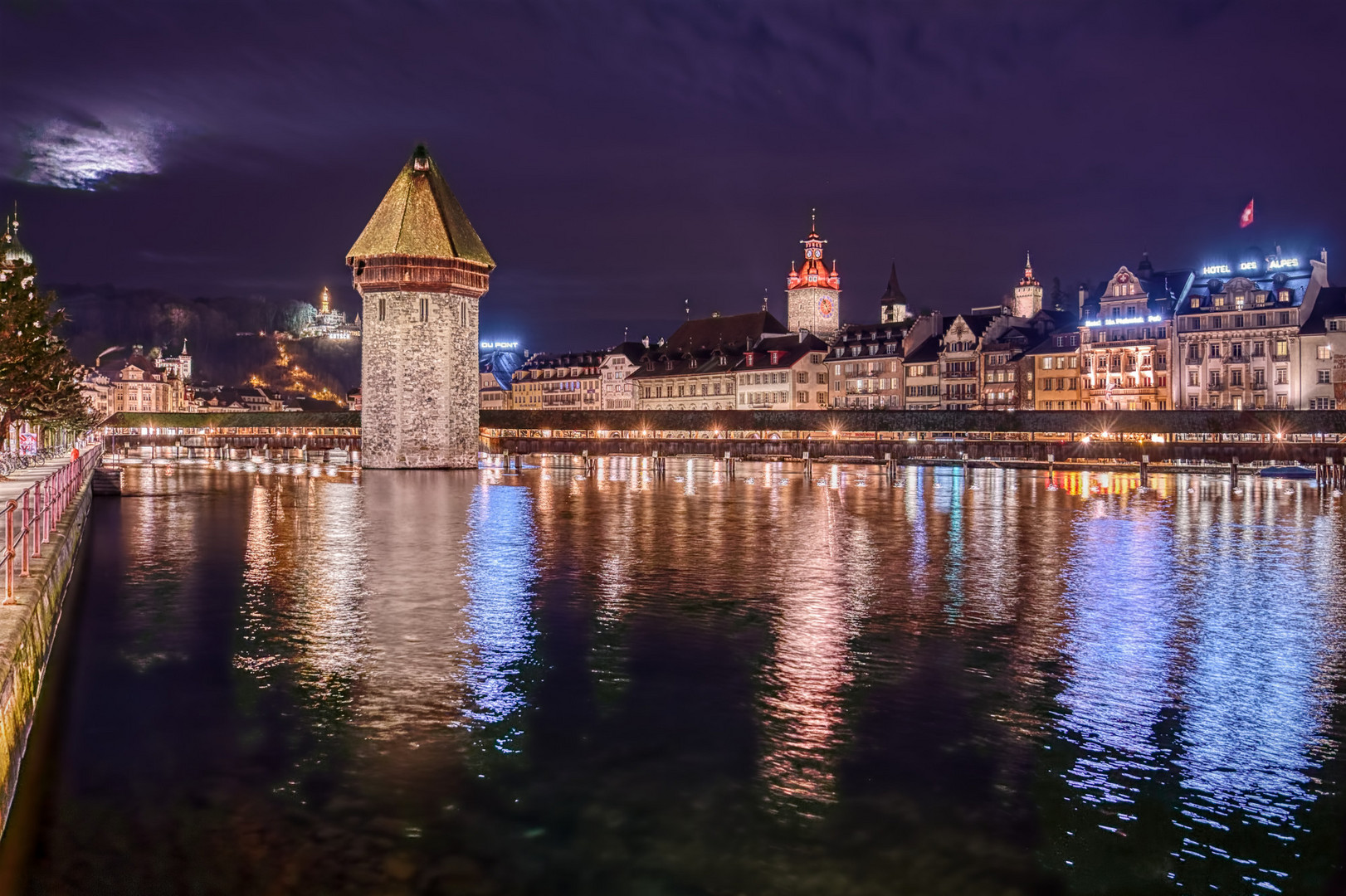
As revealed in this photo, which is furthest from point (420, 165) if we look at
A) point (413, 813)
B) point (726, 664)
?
point (413, 813)

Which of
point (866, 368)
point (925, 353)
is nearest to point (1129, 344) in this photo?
point (925, 353)

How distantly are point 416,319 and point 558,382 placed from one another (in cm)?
7491

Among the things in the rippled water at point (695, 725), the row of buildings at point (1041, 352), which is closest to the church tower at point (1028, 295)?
the row of buildings at point (1041, 352)

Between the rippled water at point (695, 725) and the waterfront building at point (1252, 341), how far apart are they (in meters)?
53.0

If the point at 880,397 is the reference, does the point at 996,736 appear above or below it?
below

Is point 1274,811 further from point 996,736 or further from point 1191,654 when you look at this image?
point 1191,654

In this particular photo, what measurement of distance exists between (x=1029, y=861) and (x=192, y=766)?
21.2ft

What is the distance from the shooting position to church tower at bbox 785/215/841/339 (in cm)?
12281

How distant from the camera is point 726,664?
13180mm

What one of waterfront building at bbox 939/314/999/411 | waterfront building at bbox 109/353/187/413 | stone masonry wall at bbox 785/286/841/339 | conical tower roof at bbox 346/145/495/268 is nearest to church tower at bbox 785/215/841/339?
stone masonry wall at bbox 785/286/841/339

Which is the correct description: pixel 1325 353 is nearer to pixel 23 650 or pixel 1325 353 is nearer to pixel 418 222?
pixel 418 222

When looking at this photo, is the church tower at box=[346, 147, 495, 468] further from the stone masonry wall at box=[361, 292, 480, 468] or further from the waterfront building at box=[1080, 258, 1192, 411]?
the waterfront building at box=[1080, 258, 1192, 411]

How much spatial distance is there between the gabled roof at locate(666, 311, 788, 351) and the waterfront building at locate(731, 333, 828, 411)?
15.3 ft

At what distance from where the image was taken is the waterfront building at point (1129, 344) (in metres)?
77.3
